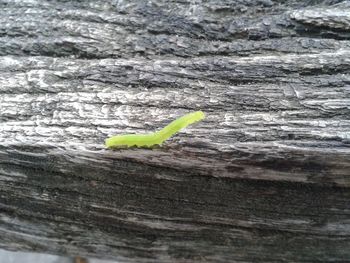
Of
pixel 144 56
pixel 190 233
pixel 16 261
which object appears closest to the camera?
pixel 144 56

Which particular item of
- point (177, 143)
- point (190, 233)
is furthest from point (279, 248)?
point (177, 143)

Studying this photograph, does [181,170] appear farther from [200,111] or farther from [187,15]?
[187,15]

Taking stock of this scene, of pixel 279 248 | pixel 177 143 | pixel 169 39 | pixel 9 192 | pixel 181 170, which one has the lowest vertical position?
pixel 279 248

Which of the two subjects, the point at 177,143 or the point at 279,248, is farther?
the point at 279,248
